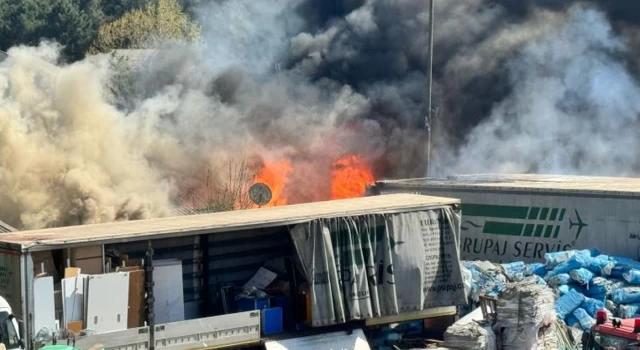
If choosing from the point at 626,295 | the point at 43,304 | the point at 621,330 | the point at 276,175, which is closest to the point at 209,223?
the point at 43,304

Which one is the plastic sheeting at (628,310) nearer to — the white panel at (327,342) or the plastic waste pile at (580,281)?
the plastic waste pile at (580,281)

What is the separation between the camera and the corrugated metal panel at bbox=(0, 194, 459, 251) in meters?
16.5

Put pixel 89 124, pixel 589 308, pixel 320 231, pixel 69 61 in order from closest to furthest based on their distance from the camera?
pixel 320 231 → pixel 589 308 → pixel 89 124 → pixel 69 61

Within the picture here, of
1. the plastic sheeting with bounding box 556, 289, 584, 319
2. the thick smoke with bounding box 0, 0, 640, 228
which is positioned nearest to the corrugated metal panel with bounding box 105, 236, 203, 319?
the plastic sheeting with bounding box 556, 289, 584, 319

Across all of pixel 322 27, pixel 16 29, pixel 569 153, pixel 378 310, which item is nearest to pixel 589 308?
pixel 378 310

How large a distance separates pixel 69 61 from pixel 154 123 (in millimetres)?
29950

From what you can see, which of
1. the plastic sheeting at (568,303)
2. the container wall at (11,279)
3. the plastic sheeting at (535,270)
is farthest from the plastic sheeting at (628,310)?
the container wall at (11,279)

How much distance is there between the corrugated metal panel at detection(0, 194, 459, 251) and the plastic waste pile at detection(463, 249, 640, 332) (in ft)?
9.77

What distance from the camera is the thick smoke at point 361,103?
38.1m

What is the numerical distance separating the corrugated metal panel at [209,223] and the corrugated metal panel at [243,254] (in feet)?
1.58

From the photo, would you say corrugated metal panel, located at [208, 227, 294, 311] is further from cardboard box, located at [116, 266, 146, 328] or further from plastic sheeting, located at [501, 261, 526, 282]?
plastic sheeting, located at [501, 261, 526, 282]

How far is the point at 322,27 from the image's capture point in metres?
48.9

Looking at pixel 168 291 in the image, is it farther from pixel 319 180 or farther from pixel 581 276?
pixel 319 180

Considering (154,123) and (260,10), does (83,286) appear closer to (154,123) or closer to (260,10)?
(154,123)
